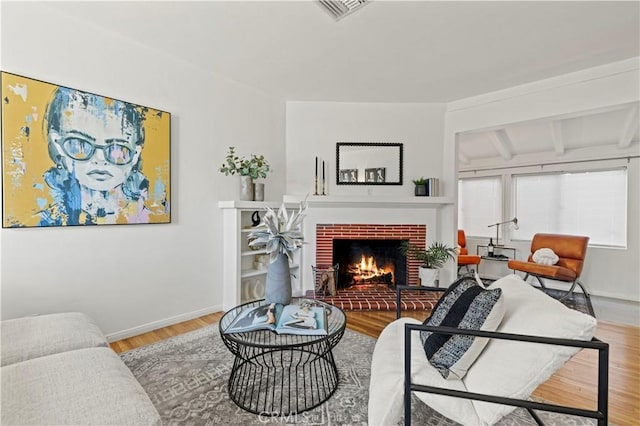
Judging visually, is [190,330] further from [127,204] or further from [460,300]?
[460,300]

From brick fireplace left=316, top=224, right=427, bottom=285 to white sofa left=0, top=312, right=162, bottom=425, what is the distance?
105 inches

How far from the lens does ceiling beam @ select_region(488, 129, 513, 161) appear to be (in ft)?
14.8

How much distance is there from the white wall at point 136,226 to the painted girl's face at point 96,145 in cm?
22

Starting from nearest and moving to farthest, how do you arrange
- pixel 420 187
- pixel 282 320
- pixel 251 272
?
pixel 282 320, pixel 251 272, pixel 420 187

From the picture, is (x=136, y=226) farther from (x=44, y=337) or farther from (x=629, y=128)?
(x=629, y=128)

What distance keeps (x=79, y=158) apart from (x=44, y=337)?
53.9 inches

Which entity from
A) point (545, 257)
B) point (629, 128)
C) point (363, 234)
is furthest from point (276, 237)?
point (629, 128)

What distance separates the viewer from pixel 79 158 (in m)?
2.24

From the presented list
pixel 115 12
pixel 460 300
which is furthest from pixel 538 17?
pixel 115 12

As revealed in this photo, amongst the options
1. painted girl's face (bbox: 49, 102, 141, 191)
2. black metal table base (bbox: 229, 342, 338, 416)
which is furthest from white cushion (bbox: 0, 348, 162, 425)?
painted girl's face (bbox: 49, 102, 141, 191)

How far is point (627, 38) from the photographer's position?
243 cm

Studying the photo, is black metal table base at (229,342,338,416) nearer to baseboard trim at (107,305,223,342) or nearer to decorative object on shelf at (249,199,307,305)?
decorative object on shelf at (249,199,307,305)

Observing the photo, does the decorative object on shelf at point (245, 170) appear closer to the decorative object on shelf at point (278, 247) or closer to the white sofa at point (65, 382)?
the decorative object on shelf at point (278, 247)

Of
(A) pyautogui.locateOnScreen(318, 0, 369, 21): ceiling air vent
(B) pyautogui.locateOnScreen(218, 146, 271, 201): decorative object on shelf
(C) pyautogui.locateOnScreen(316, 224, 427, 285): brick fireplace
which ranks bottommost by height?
(C) pyautogui.locateOnScreen(316, 224, 427, 285): brick fireplace
